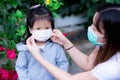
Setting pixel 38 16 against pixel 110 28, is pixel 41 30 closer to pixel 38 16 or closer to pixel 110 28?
pixel 38 16

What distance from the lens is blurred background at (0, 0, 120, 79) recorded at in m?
4.22

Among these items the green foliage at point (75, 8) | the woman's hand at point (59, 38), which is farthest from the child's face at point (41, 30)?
the green foliage at point (75, 8)

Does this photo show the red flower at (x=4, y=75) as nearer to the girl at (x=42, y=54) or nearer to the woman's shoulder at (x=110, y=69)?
the girl at (x=42, y=54)

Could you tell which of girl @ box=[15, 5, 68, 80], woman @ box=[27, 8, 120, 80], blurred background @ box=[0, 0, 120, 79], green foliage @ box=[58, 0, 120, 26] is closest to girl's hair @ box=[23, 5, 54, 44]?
girl @ box=[15, 5, 68, 80]

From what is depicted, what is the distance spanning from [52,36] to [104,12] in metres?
0.62

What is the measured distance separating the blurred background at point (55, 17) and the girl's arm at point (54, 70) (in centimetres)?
70

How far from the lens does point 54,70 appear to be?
3.04m

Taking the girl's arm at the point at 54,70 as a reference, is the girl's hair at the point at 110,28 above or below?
above

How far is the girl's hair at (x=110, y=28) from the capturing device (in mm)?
2762

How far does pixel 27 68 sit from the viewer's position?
3.32 metres

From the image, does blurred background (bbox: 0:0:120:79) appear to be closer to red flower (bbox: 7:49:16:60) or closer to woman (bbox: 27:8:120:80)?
red flower (bbox: 7:49:16:60)

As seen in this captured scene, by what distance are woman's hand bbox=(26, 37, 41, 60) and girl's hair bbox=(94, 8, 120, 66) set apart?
521 millimetres

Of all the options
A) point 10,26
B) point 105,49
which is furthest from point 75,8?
point 105,49

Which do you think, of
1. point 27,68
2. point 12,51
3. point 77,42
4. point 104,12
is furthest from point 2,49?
point 77,42
